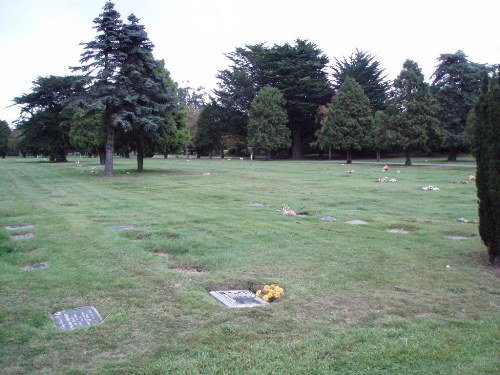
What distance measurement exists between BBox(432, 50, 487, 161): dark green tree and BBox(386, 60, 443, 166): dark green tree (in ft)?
19.9

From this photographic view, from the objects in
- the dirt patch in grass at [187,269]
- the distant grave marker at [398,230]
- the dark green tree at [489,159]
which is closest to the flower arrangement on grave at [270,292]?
the dirt patch in grass at [187,269]

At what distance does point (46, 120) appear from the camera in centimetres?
5247

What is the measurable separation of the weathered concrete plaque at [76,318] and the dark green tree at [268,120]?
46368 mm

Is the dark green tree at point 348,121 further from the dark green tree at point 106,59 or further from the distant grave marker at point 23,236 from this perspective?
the distant grave marker at point 23,236

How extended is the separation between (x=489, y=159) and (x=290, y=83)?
4820cm

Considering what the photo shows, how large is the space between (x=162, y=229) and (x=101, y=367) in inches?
209

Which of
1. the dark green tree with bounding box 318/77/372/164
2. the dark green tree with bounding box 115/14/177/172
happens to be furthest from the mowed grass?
the dark green tree with bounding box 318/77/372/164

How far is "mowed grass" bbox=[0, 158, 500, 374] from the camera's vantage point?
3.19 meters

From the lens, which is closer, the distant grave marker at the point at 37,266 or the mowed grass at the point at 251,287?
the mowed grass at the point at 251,287

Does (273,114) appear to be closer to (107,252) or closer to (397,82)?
(397,82)

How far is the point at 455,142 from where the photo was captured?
39781 millimetres

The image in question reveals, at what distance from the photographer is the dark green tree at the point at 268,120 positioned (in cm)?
5000

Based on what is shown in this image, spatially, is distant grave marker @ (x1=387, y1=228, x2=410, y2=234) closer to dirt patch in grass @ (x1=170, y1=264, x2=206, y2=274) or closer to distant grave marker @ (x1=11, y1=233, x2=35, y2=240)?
dirt patch in grass @ (x1=170, y1=264, x2=206, y2=274)

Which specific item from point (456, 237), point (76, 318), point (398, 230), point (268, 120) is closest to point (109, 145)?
point (398, 230)
